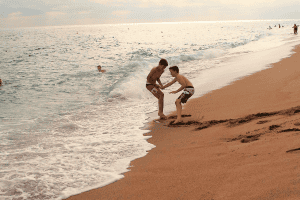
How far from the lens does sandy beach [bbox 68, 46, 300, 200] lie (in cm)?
289

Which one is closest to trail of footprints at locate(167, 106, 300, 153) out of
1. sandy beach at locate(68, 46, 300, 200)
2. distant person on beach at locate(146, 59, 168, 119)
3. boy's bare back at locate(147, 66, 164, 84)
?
sandy beach at locate(68, 46, 300, 200)

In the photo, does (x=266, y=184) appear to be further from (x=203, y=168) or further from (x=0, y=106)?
(x=0, y=106)

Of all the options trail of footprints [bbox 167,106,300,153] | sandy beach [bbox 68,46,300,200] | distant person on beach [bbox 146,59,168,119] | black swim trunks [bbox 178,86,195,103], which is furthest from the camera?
distant person on beach [bbox 146,59,168,119]

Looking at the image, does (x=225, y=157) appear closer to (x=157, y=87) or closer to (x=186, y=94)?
(x=186, y=94)

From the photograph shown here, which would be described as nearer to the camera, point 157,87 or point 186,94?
point 186,94

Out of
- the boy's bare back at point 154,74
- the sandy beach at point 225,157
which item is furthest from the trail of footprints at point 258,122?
the boy's bare back at point 154,74

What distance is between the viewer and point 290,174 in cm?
282

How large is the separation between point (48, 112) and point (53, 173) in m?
5.09

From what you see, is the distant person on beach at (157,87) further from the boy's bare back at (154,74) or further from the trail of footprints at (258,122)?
the trail of footprints at (258,122)

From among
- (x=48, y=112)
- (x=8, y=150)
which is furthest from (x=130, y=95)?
(x=8, y=150)

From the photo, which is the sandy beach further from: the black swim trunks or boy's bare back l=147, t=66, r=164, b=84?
boy's bare back l=147, t=66, r=164, b=84

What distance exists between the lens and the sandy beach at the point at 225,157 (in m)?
2.89

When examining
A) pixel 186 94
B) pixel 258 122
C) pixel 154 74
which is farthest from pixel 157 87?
pixel 258 122

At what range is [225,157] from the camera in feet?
12.8
